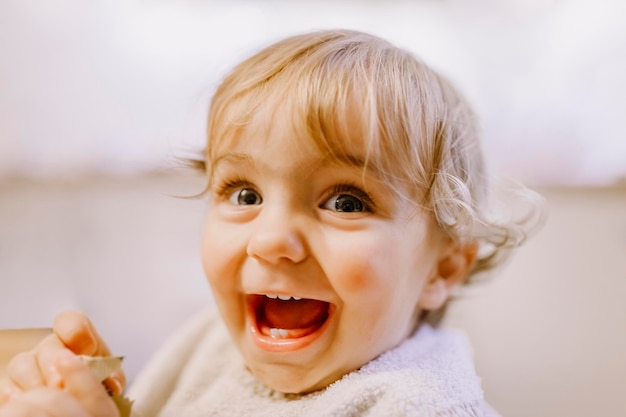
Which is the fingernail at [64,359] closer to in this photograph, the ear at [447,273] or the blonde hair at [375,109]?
the blonde hair at [375,109]

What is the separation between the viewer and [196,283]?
1.10m

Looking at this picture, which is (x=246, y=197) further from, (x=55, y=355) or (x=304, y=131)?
(x=55, y=355)

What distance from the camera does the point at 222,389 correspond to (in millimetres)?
810

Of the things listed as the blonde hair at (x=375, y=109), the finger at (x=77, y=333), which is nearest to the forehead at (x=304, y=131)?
the blonde hair at (x=375, y=109)

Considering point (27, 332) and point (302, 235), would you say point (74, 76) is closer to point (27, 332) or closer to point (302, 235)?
point (27, 332)

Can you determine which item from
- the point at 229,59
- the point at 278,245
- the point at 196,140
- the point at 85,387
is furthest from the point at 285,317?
the point at 229,59

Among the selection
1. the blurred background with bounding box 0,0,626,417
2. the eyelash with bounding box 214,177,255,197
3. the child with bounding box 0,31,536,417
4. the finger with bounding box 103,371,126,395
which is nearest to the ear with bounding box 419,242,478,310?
the child with bounding box 0,31,536,417

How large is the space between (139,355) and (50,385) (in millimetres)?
361

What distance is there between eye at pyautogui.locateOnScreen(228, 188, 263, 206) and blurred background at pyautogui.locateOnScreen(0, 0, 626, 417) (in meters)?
0.21

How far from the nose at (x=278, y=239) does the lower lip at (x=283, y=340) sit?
76 mm

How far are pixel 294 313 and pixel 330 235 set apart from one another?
0.11m

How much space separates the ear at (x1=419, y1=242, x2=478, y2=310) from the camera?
0.77 m

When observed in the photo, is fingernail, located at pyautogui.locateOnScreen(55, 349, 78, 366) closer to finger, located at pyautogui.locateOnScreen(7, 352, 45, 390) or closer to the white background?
finger, located at pyautogui.locateOnScreen(7, 352, 45, 390)

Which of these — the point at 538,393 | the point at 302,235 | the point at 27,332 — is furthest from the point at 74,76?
the point at 538,393
